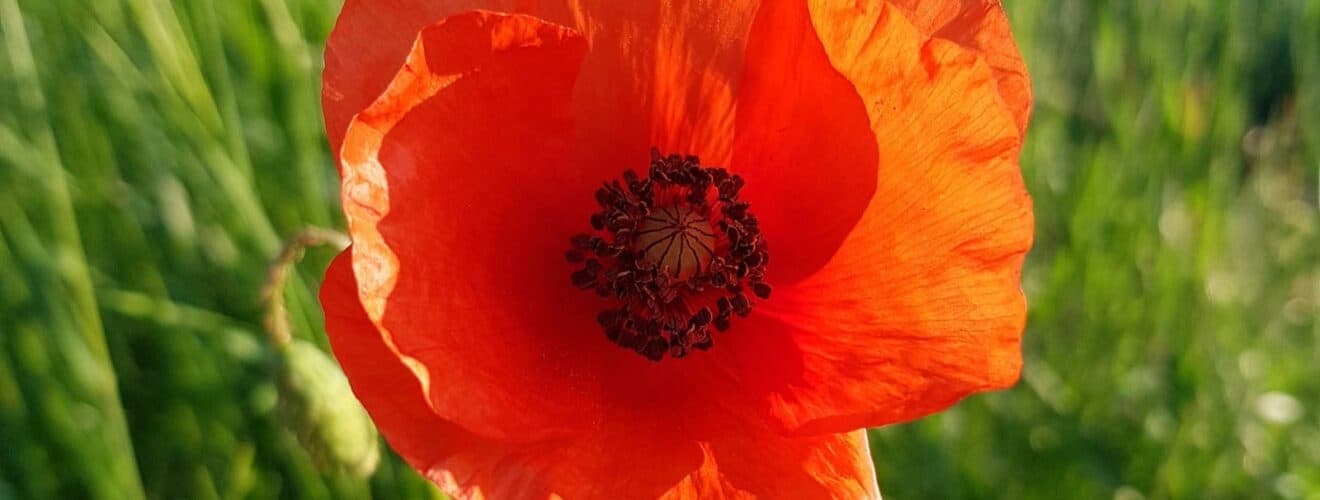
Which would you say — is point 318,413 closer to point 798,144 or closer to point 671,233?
point 671,233

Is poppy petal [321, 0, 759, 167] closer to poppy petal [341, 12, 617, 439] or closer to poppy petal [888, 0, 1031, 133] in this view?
poppy petal [341, 12, 617, 439]

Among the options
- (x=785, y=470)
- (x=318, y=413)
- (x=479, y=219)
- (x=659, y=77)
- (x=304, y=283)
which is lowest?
(x=304, y=283)

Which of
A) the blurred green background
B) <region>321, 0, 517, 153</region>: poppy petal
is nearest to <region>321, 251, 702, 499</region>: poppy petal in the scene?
<region>321, 0, 517, 153</region>: poppy petal

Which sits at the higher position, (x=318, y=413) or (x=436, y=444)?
(x=436, y=444)

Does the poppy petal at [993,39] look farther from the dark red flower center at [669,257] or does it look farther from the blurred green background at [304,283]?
the blurred green background at [304,283]

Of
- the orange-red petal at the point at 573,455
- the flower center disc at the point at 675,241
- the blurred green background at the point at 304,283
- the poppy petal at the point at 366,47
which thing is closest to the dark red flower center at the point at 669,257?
the flower center disc at the point at 675,241

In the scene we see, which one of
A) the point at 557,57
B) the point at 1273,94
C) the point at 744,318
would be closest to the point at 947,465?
the point at 744,318

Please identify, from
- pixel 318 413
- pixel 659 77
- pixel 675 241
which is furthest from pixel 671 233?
pixel 318 413
